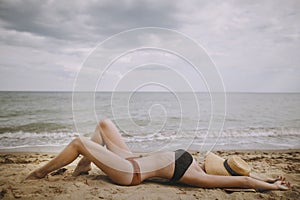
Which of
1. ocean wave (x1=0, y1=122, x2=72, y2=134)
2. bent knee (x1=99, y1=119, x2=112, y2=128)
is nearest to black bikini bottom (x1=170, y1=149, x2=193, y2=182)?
bent knee (x1=99, y1=119, x2=112, y2=128)

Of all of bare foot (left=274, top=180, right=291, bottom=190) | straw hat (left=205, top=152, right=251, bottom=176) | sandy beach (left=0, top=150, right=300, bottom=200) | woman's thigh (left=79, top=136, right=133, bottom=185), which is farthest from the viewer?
bare foot (left=274, top=180, right=291, bottom=190)

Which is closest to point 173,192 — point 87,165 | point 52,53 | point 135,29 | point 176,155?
point 176,155

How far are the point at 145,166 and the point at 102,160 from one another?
0.45 metres

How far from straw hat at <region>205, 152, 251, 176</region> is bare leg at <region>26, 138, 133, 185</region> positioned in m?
0.89

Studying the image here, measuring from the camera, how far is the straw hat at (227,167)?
2641 mm

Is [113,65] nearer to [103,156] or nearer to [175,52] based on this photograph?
[175,52]

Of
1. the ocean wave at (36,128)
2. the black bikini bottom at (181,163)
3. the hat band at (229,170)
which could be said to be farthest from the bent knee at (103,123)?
the ocean wave at (36,128)

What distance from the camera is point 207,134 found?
7.48 metres

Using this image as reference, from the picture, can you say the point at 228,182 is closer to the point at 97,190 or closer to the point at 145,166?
the point at 145,166

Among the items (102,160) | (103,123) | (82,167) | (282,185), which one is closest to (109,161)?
(102,160)

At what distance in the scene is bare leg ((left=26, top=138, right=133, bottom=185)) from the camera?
8.12ft

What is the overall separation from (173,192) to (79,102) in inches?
59.5

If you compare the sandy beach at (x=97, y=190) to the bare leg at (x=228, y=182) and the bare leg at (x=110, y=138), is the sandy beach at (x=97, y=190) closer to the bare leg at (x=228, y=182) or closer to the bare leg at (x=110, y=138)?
the bare leg at (x=228, y=182)

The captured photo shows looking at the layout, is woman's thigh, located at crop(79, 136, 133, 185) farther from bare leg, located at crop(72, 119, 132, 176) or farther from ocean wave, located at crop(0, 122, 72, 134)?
ocean wave, located at crop(0, 122, 72, 134)
